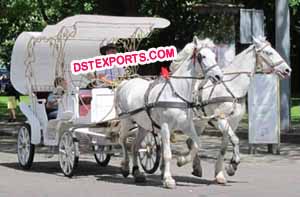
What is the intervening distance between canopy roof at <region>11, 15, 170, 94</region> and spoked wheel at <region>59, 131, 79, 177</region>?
1.97m

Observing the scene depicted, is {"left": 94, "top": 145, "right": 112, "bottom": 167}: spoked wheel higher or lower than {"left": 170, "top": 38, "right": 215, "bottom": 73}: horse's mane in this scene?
lower

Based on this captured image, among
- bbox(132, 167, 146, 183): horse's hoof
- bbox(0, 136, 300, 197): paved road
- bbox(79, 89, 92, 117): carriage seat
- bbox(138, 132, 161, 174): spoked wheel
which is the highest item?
bbox(79, 89, 92, 117): carriage seat

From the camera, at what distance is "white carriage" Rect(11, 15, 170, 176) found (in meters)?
14.3

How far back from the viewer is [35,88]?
16.5 meters

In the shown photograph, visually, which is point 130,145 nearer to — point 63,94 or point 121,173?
point 121,173

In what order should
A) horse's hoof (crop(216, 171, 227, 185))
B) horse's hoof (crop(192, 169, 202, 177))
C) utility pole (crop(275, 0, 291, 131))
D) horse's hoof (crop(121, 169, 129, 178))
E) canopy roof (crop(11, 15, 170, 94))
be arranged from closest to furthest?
horse's hoof (crop(216, 171, 227, 185)), horse's hoof (crop(192, 169, 202, 177)), horse's hoof (crop(121, 169, 129, 178)), canopy roof (crop(11, 15, 170, 94)), utility pole (crop(275, 0, 291, 131))

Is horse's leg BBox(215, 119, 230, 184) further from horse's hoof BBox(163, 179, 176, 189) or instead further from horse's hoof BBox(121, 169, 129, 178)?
horse's hoof BBox(121, 169, 129, 178)

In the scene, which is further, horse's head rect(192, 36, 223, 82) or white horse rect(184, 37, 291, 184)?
white horse rect(184, 37, 291, 184)

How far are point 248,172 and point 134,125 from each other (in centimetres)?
261

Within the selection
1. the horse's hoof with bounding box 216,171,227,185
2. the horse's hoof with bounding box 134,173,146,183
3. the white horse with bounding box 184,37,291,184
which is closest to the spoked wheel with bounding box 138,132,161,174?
the horse's hoof with bounding box 134,173,146,183

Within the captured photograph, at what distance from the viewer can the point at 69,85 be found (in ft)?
49.5

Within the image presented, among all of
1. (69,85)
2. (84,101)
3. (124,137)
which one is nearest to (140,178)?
(124,137)

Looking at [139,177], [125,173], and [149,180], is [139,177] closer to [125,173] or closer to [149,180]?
[149,180]

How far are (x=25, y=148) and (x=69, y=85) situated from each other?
1.72 m
